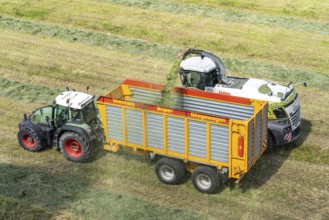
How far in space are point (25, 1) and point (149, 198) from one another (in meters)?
20.5

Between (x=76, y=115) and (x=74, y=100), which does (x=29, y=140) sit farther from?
(x=74, y=100)

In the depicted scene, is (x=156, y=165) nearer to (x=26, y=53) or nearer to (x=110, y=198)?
(x=110, y=198)

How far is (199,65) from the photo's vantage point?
1717 cm

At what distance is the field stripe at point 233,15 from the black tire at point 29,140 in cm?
1485

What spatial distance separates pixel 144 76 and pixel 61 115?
7156 millimetres

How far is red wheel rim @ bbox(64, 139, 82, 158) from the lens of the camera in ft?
53.1

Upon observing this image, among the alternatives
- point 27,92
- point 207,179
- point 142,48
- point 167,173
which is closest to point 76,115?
point 167,173

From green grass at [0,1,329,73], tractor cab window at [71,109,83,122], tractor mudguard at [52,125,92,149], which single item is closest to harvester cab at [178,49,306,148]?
tractor cab window at [71,109,83,122]

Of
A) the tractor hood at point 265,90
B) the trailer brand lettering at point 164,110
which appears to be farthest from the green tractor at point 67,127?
the tractor hood at point 265,90

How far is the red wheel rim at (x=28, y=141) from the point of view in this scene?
17.0 meters

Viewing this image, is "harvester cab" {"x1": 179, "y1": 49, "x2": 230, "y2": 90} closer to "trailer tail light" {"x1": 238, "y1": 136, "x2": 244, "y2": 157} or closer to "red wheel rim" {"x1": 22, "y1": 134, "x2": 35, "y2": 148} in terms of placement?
"trailer tail light" {"x1": 238, "y1": 136, "x2": 244, "y2": 157}

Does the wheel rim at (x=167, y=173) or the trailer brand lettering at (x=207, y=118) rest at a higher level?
the trailer brand lettering at (x=207, y=118)

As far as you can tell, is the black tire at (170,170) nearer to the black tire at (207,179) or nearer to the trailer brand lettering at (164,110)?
the black tire at (207,179)

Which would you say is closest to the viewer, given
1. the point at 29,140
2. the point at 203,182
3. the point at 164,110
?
the point at 164,110
